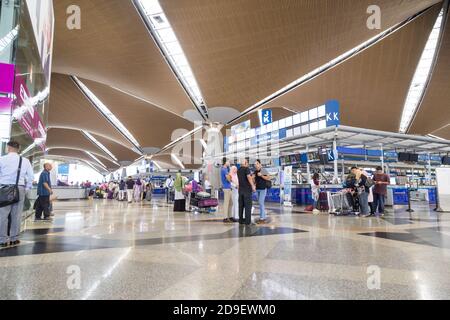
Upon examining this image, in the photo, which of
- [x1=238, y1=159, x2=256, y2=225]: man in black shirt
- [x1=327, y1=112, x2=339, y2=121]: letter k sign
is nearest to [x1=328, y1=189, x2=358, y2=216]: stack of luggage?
[x1=327, y1=112, x2=339, y2=121]: letter k sign

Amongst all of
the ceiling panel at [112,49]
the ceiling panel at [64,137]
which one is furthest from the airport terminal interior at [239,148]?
the ceiling panel at [64,137]

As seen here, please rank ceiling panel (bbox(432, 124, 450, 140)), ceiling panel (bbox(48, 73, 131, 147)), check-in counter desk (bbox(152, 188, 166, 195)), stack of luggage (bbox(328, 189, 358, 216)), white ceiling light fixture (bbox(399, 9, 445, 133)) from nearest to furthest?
stack of luggage (bbox(328, 189, 358, 216))
white ceiling light fixture (bbox(399, 9, 445, 133))
ceiling panel (bbox(48, 73, 131, 147))
check-in counter desk (bbox(152, 188, 166, 195))
ceiling panel (bbox(432, 124, 450, 140))

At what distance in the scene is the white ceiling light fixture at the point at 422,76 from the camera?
19.0 metres

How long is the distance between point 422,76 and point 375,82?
13.2 feet

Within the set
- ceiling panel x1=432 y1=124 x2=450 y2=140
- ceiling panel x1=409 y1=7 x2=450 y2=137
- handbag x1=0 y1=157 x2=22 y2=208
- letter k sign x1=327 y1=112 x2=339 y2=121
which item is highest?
ceiling panel x1=409 y1=7 x2=450 y2=137

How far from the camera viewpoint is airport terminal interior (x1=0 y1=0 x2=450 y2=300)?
273 centimetres

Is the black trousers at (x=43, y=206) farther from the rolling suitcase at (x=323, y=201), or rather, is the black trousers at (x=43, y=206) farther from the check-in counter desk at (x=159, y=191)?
the check-in counter desk at (x=159, y=191)

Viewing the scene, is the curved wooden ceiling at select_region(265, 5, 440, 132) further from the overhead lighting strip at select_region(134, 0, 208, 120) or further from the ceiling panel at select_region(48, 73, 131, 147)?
the ceiling panel at select_region(48, 73, 131, 147)

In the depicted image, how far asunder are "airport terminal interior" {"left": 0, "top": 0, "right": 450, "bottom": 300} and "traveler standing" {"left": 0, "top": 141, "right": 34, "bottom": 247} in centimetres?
2

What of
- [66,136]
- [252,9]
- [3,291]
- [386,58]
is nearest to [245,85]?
[252,9]

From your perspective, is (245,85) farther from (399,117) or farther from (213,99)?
(399,117)

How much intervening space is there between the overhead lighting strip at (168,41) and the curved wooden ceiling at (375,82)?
9.65m

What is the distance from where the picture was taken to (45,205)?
7.98m

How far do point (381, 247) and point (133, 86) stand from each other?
21.4m
